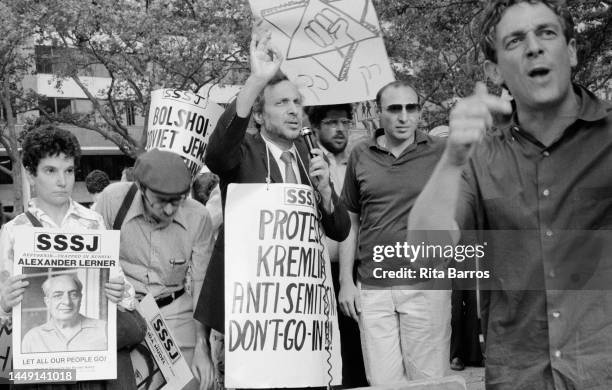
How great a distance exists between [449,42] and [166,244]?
15665 millimetres

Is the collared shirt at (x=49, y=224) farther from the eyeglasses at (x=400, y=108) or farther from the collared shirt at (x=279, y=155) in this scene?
the eyeglasses at (x=400, y=108)

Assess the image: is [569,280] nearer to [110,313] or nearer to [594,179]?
[594,179]

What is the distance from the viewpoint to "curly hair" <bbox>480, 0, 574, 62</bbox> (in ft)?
7.15

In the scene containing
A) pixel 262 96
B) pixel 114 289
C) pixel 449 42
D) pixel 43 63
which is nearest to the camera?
pixel 114 289

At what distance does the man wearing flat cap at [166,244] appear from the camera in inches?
151

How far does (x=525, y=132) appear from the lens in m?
2.14

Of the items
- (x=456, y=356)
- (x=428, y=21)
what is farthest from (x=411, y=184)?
(x=428, y=21)

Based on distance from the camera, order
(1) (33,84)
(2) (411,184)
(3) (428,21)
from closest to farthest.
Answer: (2) (411,184), (3) (428,21), (1) (33,84)

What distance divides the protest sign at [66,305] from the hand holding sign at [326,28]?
1.74 meters

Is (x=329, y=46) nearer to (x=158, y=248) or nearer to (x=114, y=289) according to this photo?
(x=158, y=248)

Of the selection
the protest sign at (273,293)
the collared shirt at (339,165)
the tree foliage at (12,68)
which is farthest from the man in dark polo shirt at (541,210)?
the tree foliage at (12,68)

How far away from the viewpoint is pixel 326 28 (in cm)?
438

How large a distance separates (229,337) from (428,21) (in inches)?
437

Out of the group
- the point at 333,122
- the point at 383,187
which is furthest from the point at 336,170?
the point at 383,187
